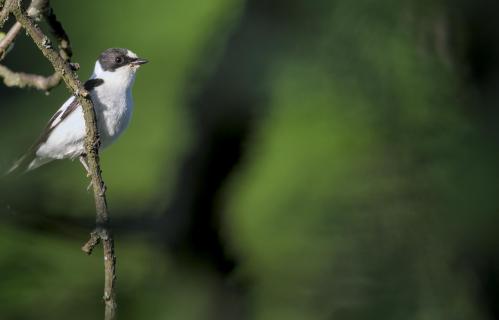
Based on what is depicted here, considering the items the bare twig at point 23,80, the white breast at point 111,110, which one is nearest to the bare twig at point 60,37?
the bare twig at point 23,80

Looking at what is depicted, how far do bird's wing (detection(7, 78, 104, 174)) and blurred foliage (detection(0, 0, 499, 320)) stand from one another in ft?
0.17

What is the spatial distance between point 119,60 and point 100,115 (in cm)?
32

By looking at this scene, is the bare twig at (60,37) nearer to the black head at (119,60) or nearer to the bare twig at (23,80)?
the bare twig at (23,80)

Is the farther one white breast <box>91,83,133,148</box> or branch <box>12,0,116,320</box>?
white breast <box>91,83,133,148</box>

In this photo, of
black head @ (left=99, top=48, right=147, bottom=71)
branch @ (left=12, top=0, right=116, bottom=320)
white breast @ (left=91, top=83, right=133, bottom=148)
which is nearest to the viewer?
branch @ (left=12, top=0, right=116, bottom=320)

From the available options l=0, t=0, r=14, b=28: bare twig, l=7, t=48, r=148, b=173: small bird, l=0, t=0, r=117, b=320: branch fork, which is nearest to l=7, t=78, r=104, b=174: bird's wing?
l=7, t=48, r=148, b=173: small bird

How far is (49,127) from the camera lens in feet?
8.02

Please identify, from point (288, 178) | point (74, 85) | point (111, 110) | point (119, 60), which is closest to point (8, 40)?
point (74, 85)

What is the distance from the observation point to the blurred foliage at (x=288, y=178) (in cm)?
103

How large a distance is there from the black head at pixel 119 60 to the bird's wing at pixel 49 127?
11 centimetres

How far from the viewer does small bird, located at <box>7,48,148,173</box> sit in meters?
2.19

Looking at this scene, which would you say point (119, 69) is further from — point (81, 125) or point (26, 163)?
point (26, 163)

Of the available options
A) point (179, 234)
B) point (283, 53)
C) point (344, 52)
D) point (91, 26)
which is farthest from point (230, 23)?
point (344, 52)

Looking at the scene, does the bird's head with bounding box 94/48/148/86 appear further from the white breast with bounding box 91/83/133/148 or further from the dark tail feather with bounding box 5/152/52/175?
the dark tail feather with bounding box 5/152/52/175
